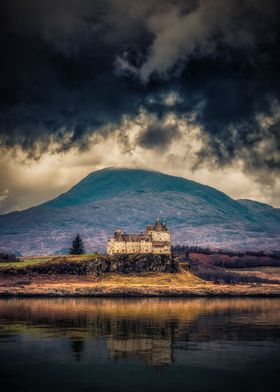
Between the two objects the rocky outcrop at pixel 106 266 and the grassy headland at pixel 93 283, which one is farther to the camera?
the rocky outcrop at pixel 106 266

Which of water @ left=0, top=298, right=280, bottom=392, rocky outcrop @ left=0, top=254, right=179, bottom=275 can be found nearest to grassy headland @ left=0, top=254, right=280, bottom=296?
rocky outcrop @ left=0, top=254, right=179, bottom=275

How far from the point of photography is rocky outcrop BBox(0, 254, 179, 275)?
589 feet

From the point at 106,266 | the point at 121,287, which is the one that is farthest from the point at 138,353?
the point at 106,266

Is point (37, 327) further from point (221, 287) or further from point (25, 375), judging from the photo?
point (221, 287)

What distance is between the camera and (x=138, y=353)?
59781 millimetres

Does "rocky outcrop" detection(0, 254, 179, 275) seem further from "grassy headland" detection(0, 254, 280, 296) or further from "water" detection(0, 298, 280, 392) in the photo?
"water" detection(0, 298, 280, 392)

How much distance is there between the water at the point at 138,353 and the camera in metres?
46.9

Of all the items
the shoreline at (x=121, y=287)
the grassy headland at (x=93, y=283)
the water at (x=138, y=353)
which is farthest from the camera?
the grassy headland at (x=93, y=283)

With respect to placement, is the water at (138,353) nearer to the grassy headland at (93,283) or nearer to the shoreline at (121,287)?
the shoreline at (121,287)

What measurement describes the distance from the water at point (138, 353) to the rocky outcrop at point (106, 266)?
267ft

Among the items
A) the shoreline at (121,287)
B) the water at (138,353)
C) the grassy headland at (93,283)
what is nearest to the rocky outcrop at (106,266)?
the grassy headland at (93,283)

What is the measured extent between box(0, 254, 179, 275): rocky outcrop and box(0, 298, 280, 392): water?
81391 mm

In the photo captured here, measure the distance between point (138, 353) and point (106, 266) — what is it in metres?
125

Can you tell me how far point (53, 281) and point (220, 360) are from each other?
12139cm
